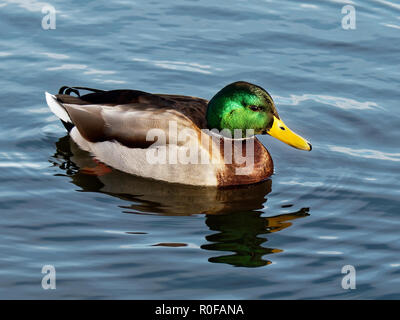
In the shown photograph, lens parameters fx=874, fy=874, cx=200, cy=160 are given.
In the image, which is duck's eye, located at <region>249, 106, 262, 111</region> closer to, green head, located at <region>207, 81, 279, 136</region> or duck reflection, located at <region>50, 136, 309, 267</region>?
green head, located at <region>207, 81, 279, 136</region>

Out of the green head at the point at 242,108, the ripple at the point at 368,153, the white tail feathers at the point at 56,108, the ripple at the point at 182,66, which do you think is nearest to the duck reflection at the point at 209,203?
the white tail feathers at the point at 56,108

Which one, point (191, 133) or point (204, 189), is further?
point (204, 189)

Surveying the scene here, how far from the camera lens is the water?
8008mm

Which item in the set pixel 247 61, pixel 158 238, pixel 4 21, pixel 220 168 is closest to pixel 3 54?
pixel 4 21

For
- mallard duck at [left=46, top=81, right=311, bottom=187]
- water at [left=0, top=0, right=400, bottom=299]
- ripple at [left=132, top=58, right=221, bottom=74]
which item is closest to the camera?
water at [left=0, top=0, right=400, bottom=299]

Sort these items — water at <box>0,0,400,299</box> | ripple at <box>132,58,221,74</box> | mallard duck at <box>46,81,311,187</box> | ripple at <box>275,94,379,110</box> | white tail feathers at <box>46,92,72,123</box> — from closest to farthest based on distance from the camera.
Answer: water at <box>0,0,400,299</box> < mallard duck at <box>46,81,311,187</box> < white tail feathers at <box>46,92,72,123</box> < ripple at <box>275,94,379,110</box> < ripple at <box>132,58,221,74</box>

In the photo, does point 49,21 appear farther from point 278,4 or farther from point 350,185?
point 350,185

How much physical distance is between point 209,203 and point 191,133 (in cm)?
81

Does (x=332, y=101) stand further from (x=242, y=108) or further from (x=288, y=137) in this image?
(x=242, y=108)

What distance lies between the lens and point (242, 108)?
984 centimetres

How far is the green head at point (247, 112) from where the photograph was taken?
977 centimetres

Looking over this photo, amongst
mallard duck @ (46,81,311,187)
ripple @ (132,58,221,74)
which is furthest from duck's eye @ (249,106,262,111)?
ripple @ (132,58,221,74)

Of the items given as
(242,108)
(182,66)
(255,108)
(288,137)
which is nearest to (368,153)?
(288,137)

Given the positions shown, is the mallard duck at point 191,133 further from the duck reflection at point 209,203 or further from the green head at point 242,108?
the duck reflection at point 209,203
